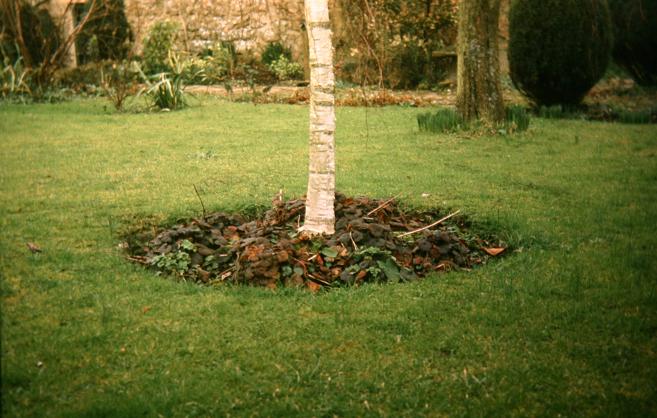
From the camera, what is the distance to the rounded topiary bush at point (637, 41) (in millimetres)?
14820

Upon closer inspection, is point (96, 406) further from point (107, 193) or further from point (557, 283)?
point (107, 193)

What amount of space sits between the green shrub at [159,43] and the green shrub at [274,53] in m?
2.44

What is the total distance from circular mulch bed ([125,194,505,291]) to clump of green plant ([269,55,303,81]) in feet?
40.8

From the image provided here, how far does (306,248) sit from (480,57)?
19.5 feet

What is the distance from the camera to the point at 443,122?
33.5 ft

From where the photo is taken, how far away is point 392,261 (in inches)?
198

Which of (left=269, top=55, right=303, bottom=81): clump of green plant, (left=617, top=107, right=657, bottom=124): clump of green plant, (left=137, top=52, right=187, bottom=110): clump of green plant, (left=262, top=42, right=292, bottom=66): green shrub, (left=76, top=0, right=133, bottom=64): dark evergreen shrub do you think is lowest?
(left=617, top=107, right=657, bottom=124): clump of green plant

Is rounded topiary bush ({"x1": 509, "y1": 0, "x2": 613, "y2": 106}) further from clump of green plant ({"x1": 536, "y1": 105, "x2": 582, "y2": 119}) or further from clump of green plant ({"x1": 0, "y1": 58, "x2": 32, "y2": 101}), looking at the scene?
clump of green plant ({"x1": 0, "y1": 58, "x2": 32, "y2": 101})

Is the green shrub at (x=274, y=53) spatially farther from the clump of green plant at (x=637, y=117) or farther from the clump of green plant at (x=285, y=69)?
the clump of green plant at (x=637, y=117)

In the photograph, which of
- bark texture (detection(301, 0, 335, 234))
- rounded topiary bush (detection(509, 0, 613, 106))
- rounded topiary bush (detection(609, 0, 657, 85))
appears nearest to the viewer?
bark texture (detection(301, 0, 335, 234))

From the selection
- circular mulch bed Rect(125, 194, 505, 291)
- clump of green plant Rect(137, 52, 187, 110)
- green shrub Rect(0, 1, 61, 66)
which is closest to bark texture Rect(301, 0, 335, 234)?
circular mulch bed Rect(125, 194, 505, 291)

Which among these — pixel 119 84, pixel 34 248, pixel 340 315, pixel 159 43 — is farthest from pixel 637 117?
pixel 159 43

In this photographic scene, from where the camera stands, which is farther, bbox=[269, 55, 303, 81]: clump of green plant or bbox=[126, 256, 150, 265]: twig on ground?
bbox=[269, 55, 303, 81]: clump of green plant

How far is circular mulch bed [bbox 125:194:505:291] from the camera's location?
192 inches
